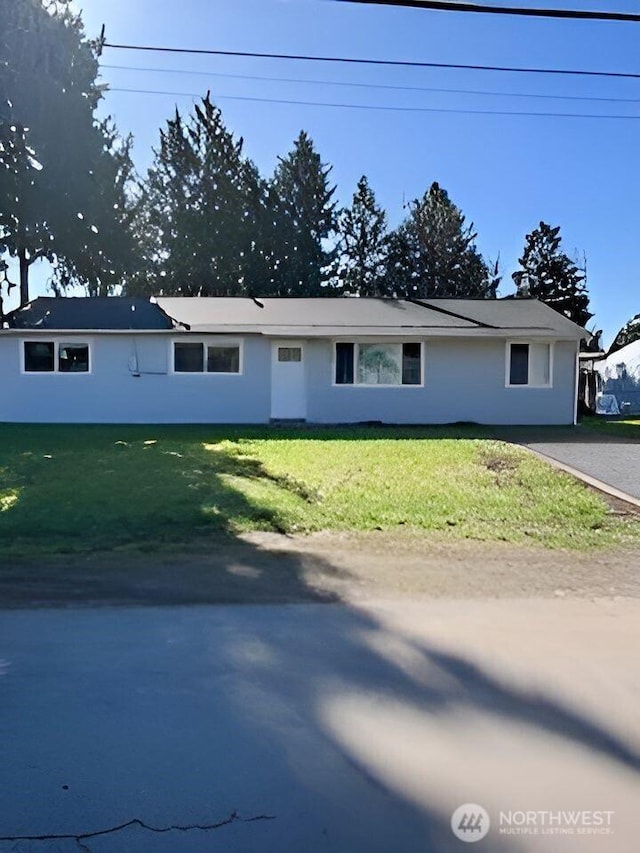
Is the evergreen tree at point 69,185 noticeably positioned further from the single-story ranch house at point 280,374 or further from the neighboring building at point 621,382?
the neighboring building at point 621,382

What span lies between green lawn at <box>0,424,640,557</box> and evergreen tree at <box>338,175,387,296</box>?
104 feet

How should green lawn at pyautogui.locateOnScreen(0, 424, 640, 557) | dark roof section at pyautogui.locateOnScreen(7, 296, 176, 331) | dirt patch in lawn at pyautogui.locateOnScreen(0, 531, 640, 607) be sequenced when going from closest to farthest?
dirt patch in lawn at pyautogui.locateOnScreen(0, 531, 640, 607) → green lawn at pyautogui.locateOnScreen(0, 424, 640, 557) → dark roof section at pyautogui.locateOnScreen(7, 296, 176, 331)

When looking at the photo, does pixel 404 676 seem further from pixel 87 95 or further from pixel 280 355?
pixel 87 95

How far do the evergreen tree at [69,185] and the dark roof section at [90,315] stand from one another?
6892mm

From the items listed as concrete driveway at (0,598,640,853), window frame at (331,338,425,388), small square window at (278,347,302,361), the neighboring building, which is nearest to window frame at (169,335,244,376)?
small square window at (278,347,302,361)

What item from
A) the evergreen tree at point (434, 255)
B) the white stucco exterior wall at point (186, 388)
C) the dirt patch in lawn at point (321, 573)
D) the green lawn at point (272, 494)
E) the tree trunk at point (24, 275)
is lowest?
the dirt patch in lawn at point (321, 573)

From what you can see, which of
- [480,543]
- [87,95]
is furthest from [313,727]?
[87,95]

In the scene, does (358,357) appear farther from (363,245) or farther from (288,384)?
(363,245)

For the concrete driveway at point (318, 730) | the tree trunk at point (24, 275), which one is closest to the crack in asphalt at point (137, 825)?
the concrete driveway at point (318, 730)

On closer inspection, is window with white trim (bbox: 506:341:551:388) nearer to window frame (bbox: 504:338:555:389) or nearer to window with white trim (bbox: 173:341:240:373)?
window frame (bbox: 504:338:555:389)

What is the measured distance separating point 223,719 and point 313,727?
1.54 ft

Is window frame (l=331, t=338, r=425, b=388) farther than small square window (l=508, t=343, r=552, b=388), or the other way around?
small square window (l=508, t=343, r=552, b=388)

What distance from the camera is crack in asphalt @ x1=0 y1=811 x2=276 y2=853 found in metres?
2.43

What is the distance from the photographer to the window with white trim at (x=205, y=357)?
721 inches
